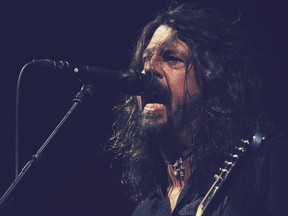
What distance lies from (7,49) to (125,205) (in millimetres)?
1241

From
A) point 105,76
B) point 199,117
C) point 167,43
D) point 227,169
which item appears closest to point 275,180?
point 227,169

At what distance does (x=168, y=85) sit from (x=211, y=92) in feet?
0.86

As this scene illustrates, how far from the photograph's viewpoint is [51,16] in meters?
2.96

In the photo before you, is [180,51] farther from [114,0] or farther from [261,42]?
[114,0]

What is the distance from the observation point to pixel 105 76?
1.67 m

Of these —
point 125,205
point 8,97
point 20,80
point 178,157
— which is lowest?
point 125,205

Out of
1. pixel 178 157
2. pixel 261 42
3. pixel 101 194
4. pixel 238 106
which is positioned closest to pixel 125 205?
pixel 101 194

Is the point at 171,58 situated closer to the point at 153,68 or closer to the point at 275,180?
the point at 153,68

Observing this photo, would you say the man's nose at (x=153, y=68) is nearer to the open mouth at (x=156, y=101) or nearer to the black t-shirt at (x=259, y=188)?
the open mouth at (x=156, y=101)

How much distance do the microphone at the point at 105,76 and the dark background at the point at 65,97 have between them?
1095mm

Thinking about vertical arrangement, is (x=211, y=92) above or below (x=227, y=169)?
above

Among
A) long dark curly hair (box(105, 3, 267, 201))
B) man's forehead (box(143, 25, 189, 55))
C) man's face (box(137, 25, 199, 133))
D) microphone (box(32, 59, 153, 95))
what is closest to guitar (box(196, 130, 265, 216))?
long dark curly hair (box(105, 3, 267, 201))

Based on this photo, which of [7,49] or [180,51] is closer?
[180,51]

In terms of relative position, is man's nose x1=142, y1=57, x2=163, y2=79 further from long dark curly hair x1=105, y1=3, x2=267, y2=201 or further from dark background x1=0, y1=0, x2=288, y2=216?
dark background x1=0, y1=0, x2=288, y2=216
